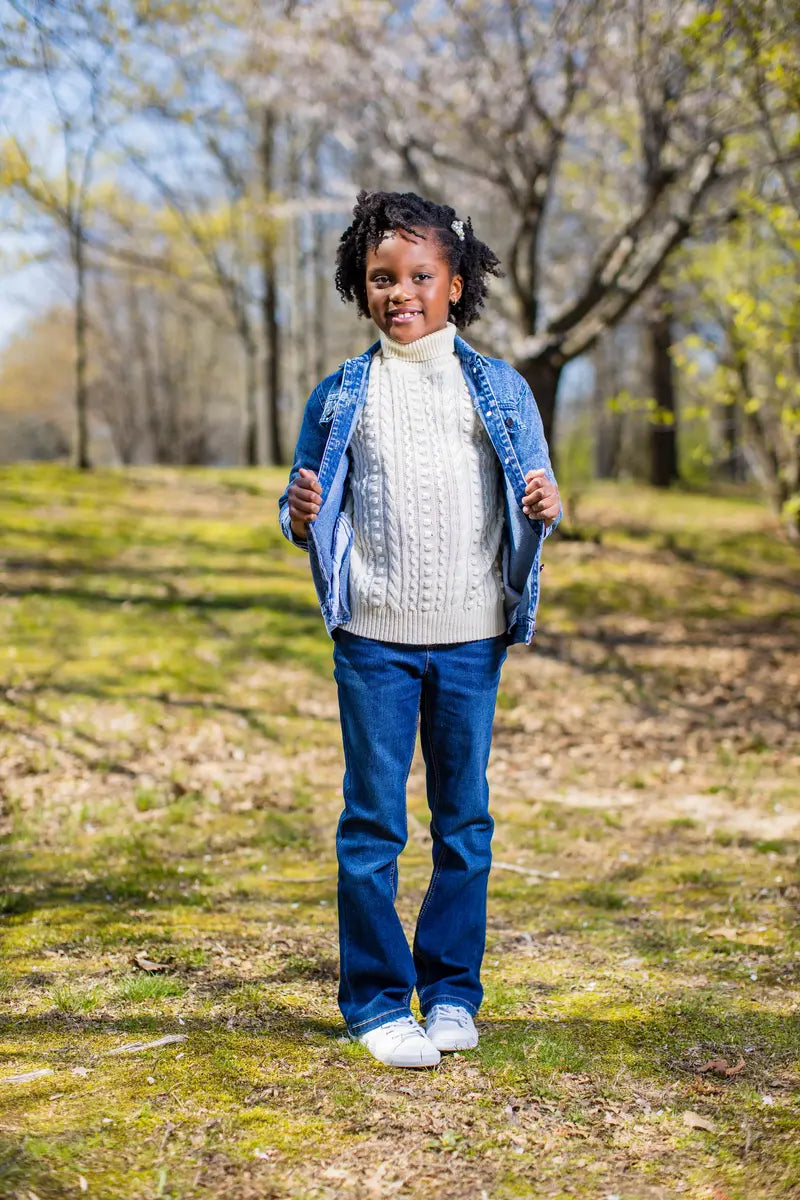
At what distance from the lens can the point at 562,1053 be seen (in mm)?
2816

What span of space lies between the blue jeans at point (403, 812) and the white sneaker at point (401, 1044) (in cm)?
3

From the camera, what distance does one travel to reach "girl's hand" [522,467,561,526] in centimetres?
268

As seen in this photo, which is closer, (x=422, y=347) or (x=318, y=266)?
(x=422, y=347)

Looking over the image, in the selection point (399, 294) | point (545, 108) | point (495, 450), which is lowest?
point (495, 450)

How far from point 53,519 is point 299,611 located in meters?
4.02

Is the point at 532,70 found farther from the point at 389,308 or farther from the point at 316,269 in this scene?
the point at 316,269

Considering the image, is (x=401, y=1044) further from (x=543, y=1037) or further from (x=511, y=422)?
(x=511, y=422)

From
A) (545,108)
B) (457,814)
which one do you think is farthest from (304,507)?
(545,108)

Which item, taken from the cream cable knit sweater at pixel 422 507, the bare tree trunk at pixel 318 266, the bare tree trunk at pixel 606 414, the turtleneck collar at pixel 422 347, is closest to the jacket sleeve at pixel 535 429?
the cream cable knit sweater at pixel 422 507

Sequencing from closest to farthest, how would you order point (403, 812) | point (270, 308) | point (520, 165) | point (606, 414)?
point (403, 812)
point (520, 165)
point (270, 308)
point (606, 414)

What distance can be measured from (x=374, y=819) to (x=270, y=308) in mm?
17152

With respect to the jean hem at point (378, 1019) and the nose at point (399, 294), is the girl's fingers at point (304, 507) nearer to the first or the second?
the nose at point (399, 294)

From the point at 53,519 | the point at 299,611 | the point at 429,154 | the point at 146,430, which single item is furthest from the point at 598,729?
the point at 146,430

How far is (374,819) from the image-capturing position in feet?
9.05
